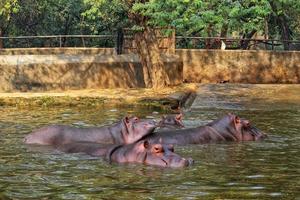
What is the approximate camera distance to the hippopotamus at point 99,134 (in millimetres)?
9695

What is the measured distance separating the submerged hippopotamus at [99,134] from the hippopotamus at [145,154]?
88cm

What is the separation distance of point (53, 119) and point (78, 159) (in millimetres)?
4300

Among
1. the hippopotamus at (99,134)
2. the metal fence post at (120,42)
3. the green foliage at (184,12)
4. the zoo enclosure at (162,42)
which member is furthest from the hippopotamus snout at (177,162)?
the metal fence post at (120,42)

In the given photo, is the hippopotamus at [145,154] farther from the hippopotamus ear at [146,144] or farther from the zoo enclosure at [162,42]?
the zoo enclosure at [162,42]

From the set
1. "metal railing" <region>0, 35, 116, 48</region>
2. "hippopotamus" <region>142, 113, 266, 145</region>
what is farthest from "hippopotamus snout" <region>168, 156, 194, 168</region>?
"metal railing" <region>0, 35, 116, 48</region>

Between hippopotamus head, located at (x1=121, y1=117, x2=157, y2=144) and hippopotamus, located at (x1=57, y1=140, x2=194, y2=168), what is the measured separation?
2.64 feet

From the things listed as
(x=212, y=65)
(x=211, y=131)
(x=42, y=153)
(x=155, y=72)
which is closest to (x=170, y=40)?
(x=212, y=65)

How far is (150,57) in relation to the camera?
17766 mm

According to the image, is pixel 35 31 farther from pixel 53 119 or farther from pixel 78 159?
pixel 78 159

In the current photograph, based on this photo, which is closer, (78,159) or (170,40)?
(78,159)

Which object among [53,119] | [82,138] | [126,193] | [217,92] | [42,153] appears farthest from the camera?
[217,92]

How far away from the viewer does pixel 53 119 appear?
504 inches

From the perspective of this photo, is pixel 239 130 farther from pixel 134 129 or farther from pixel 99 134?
pixel 99 134

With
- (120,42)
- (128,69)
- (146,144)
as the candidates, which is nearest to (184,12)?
(128,69)
